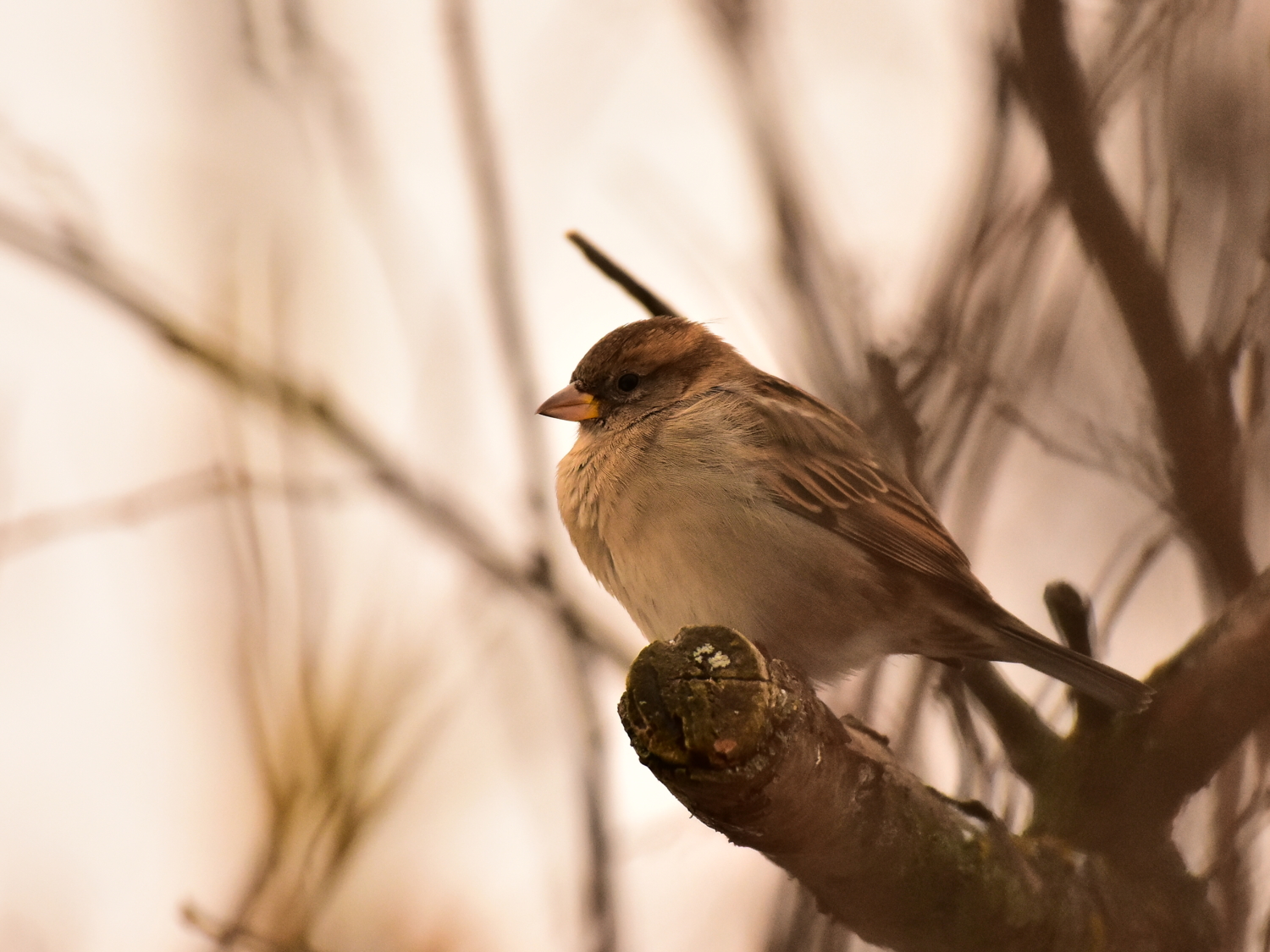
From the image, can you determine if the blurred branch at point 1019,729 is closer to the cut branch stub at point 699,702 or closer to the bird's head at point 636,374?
the cut branch stub at point 699,702

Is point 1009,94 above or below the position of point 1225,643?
above

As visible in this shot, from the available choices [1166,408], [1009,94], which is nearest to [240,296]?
[1009,94]

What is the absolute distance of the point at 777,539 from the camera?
3.30 meters

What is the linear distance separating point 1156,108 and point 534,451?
1.66 metres

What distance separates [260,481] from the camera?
354 cm

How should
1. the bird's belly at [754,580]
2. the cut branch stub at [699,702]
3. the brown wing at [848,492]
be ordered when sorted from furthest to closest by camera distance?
the brown wing at [848,492]
the bird's belly at [754,580]
the cut branch stub at [699,702]

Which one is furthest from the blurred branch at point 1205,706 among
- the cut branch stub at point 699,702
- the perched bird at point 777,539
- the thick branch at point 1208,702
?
the cut branch stub at point 699,702

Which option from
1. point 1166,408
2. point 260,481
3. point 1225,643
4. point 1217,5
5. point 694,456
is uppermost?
point 1217,5

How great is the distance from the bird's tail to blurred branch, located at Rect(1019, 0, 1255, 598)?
1.45 feet

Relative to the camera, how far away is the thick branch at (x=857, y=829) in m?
1.83

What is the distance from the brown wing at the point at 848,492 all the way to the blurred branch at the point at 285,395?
72 cm

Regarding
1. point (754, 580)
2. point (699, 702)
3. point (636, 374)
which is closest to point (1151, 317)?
point (699, 702)

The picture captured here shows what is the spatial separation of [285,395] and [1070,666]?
2272 mm

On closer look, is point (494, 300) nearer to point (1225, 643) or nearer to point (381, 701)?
point (381, 701)
